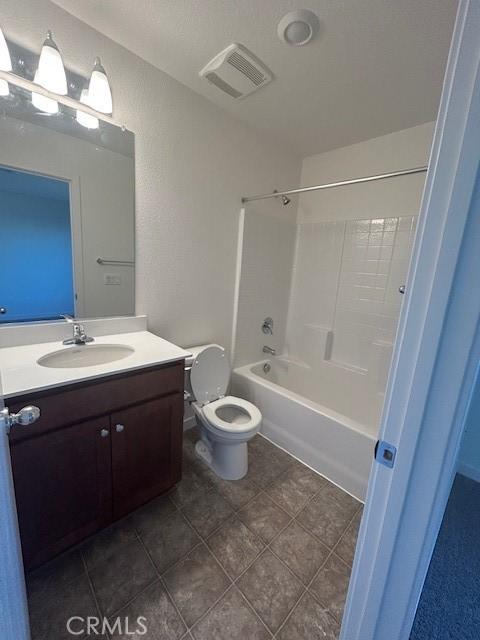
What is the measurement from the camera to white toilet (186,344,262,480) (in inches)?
62.8

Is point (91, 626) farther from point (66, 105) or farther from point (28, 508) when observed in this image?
point (66, 105)

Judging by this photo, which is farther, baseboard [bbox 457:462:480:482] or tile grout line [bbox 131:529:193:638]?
baseboard [bbox 457:462:480:482]

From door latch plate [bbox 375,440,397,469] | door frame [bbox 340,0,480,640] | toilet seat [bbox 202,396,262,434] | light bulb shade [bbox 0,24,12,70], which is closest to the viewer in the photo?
door frame [bbox 340,0,480,640]

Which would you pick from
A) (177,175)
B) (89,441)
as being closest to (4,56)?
(177,175)

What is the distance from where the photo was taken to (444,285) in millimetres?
474

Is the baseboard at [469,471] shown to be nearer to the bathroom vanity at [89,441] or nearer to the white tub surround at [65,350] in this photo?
the bathroom vanity at [89,441]

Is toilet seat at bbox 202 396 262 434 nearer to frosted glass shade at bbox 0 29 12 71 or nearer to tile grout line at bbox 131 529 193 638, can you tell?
tile grout line at bbox 131 529 193 638

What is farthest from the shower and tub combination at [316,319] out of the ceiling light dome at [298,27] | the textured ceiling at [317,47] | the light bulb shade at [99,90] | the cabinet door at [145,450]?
the light bulb shade at [99,90]

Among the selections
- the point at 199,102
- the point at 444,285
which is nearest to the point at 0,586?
the point at 444,285

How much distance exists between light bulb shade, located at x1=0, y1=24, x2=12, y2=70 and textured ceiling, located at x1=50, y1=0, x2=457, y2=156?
13.0 inches

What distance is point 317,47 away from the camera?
1.32 meters

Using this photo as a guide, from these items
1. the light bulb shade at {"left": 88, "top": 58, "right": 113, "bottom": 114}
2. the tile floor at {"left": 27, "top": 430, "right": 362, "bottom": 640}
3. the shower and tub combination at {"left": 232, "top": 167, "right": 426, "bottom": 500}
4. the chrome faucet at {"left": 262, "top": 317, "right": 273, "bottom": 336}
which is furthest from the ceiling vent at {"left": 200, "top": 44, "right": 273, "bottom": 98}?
the tile floor at {"left": 27, "top": 430, "right": 362, "bottom": 640}

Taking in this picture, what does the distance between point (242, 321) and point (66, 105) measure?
173cm

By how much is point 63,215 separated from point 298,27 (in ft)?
4.72
